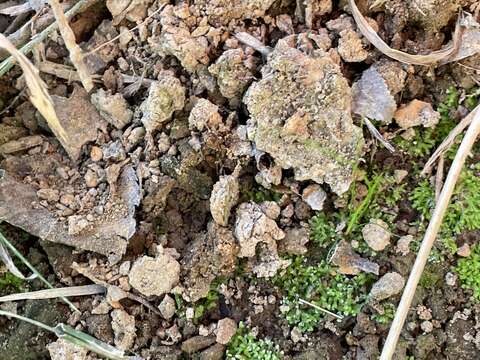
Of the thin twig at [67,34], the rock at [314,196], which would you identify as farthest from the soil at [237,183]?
the thin twig at [67,34]

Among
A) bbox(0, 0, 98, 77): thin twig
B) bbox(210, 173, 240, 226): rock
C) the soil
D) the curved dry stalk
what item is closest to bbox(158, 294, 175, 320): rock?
the soil

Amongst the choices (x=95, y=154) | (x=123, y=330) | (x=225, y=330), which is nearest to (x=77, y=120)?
(x=95, y=154)

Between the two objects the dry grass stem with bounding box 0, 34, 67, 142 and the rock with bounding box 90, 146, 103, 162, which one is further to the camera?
the rock with bounding box 90, 146, 103, 162

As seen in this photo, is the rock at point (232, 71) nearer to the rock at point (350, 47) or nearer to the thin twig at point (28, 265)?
the rock at point (350, 47)

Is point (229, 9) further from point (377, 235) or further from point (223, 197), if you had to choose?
point (377, 235)

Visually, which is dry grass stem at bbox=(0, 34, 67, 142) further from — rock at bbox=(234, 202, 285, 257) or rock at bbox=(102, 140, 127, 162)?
rock at bbox=(234, 202, 285, 257)

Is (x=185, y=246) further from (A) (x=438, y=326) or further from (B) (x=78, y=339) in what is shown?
(A) (x=438, y=326)

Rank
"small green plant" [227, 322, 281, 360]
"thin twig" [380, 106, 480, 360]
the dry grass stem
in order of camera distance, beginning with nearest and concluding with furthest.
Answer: the dry grass stem
"thin twig" [380, 106, 480, 360]
"small green plant" [227, 322, 281, 360]
